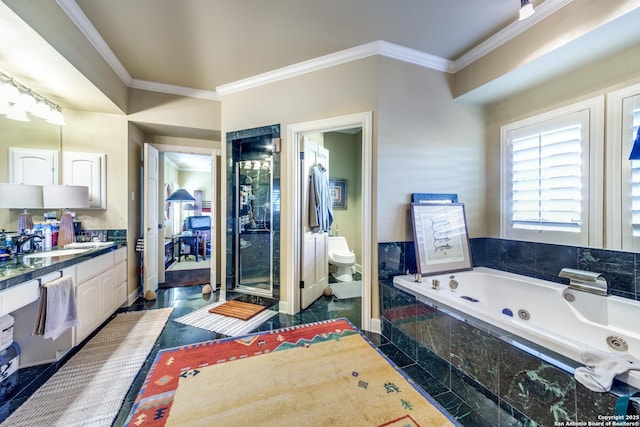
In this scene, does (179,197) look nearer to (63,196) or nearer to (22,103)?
(63,196)

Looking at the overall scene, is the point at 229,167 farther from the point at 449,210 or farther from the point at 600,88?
the point at 600,88

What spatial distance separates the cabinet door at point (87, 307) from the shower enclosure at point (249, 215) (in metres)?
1.32

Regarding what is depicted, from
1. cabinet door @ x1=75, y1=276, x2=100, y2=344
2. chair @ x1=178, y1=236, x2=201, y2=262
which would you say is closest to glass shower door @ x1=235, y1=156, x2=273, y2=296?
cabinet door @ x1=75, y1=276, x2=100, y2=344

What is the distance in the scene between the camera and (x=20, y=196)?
214 cm

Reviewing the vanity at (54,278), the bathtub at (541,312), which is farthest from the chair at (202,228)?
the bathtub at (541,312)

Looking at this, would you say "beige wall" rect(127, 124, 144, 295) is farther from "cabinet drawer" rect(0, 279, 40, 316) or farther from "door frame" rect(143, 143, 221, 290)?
"cabinet drawer" rect(0, 279, 40, 316)

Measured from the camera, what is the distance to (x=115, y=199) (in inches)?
118

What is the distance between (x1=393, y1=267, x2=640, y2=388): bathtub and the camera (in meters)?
1.26

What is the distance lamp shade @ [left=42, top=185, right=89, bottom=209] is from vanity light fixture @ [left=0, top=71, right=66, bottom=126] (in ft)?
2.24

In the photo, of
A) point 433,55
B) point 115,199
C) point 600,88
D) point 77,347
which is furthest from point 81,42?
point 600,88

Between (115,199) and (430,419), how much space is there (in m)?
3.76

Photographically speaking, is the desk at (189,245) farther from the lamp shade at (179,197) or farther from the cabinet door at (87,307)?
the cabinet door at (87,307)

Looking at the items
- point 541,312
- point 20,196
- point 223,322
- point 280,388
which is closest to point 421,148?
point 541,312

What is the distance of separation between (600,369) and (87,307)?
3.50m
